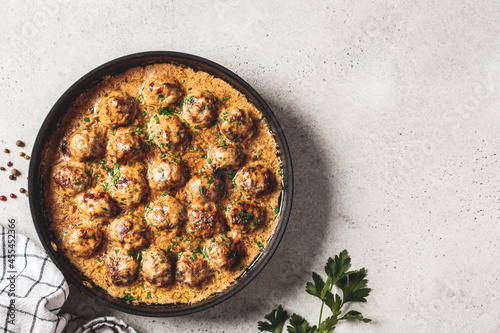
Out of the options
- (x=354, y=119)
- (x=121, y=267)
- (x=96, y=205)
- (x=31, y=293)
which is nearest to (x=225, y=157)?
(x=96, y=205)

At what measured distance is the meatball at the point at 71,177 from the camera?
326 centimetres

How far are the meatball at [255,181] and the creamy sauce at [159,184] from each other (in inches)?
1.3

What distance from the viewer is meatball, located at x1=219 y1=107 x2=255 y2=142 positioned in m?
3.32

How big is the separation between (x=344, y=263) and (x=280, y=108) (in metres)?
1.55

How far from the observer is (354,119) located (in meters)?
3.87

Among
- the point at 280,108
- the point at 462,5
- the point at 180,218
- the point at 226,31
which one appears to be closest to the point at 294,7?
the point at 226,31

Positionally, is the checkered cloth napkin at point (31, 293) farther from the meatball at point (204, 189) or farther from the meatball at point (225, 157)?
the meatball at point (225, 157)

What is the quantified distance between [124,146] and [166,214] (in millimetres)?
638

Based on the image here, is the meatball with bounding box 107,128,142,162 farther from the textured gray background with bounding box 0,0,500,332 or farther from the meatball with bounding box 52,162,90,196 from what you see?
the textured gray background with bounding box 0,0,500,332

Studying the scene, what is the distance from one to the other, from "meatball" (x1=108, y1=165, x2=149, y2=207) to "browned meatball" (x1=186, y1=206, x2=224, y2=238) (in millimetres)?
445

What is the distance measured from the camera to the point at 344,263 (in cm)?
375

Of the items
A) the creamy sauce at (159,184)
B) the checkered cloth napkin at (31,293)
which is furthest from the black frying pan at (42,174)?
the checkered cloth napkin at (31,293)

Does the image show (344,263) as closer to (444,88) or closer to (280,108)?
(280,108)

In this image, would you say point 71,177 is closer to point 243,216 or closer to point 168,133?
point 168,133
